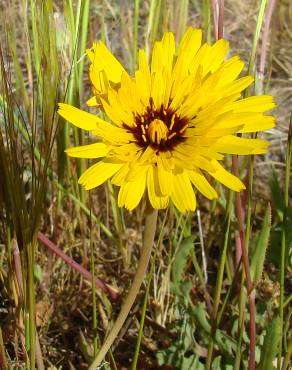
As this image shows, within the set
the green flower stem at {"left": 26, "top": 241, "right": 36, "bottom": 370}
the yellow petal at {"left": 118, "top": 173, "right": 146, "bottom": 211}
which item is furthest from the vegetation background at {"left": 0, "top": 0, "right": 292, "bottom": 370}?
the yellow petal at {"left": 118, "top": 173, "right": 146, "bottom": 211}

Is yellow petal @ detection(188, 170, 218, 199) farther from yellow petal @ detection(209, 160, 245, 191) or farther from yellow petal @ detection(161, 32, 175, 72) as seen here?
yellow petal @ detection(161, 32, 175, 72)

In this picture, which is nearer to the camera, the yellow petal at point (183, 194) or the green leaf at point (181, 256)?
the yellow petal at point (183, 194)

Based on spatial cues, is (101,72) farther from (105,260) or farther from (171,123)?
(105,260)

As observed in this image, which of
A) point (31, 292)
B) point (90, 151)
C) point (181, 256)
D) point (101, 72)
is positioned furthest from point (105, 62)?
point (181, 256)

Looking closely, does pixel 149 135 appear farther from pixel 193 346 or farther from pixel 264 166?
pixel 264 166

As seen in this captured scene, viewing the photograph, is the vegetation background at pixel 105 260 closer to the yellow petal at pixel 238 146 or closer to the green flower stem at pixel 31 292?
the green flower stem at pixel 31 292

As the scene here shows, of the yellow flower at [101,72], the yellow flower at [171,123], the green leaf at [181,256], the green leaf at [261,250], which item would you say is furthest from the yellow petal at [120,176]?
the green leaf at [181,256]
